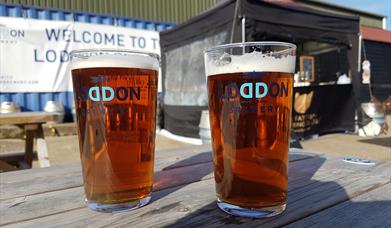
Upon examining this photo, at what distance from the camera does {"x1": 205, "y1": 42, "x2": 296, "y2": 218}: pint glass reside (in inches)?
19.3

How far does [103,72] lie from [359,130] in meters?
5.16

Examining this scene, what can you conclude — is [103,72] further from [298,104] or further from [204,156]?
[298,104]

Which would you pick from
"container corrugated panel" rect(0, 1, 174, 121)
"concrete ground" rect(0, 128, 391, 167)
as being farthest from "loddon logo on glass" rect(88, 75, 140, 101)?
"container corrugated panel" rect(0, 1, 174, 121)

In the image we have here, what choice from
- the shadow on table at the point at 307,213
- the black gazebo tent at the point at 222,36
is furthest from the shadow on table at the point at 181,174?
the black gazebo tent at the point at 222,36

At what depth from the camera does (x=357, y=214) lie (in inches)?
19.8

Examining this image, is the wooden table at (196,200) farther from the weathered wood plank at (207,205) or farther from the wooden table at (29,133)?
the wooden table at (29,133)

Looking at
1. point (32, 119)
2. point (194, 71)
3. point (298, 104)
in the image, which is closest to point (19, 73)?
point (194, 71)

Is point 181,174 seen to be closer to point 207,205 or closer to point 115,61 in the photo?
point 207,205

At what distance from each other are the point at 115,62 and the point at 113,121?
0.10 metres

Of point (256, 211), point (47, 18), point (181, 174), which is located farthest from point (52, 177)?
point (47, 18)

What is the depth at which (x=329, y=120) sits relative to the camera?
4.56 metres

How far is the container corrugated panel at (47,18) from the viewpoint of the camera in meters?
5.44

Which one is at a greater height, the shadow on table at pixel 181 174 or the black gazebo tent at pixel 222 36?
the black gazebo tent at pixel 222 36

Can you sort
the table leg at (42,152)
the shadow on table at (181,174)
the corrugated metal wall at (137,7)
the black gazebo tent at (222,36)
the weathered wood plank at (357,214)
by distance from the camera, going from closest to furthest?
the weathered wood plank at (357,214)
the shadow on table at (181,174)
the table leg at (42,152)
the black gazebo tent at (222,36)
the corrugated metal wall at (137,7)
